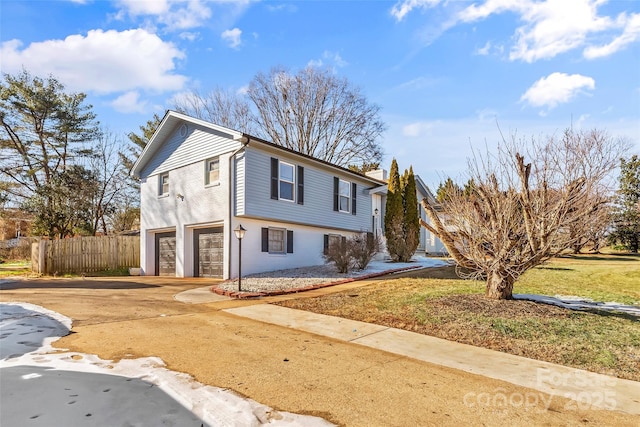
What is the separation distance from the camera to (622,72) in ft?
27.5

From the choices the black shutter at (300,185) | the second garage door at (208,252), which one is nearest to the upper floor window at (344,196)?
the black shutter at (300,185)

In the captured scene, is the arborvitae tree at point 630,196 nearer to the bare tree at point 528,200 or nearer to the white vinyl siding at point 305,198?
the white vinyl siding at point 305,198

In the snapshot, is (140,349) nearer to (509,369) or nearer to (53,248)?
(509,369)

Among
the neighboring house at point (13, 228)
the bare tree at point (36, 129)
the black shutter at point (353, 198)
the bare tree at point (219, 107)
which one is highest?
the bare tree at point (219, 107)

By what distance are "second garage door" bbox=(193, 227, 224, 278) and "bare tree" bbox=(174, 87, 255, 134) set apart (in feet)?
52.3

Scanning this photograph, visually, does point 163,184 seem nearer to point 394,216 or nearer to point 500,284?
point 394,216

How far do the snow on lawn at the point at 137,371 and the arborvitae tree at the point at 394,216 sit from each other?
14.3m

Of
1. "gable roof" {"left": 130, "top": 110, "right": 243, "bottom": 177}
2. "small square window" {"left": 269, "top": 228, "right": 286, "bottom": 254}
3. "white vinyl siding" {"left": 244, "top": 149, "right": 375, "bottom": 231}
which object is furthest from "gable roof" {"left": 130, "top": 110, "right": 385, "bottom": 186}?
"small square window" {"left": 269, "top": 228, "right": 286, "bottom": 254}

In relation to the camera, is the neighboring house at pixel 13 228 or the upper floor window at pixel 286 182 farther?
the neighboring house at pixel 13 228

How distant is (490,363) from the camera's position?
4.45m

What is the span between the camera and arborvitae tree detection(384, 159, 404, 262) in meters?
18.0

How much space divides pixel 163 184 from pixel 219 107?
14382 mm

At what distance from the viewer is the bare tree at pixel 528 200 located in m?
6.09

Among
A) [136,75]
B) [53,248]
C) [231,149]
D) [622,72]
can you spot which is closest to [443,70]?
[622,72]
